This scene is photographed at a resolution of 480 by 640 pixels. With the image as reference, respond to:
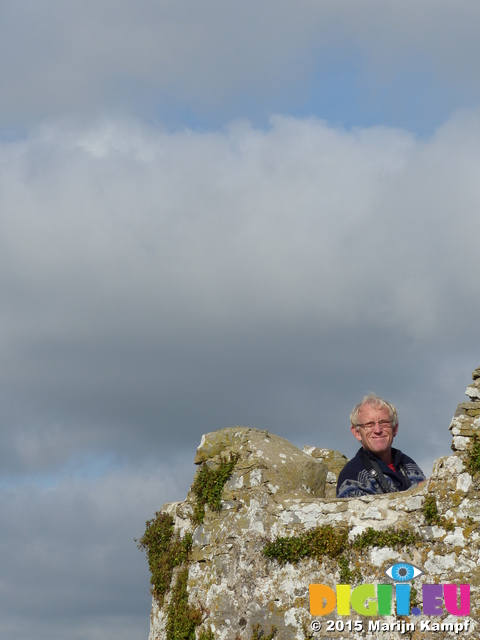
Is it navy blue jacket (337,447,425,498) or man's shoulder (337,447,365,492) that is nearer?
navy blue jacket (337,447,425,498)

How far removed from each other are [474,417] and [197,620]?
475cm

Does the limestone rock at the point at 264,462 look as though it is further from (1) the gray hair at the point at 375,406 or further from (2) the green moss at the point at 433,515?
(2) the green moss at the point at 433,515

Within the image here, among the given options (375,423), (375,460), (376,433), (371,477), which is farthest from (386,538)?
(375,423)

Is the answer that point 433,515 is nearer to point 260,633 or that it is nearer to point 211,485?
point 260,633

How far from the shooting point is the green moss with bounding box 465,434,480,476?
11.7m

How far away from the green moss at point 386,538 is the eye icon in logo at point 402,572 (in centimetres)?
25

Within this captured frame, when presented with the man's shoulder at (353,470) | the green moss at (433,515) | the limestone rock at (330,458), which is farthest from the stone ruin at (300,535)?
the limestone rock at (330,458)

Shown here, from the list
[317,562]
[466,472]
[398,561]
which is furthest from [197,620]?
[466,472]

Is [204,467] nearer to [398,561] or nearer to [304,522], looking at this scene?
[304,522]

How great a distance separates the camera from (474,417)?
39.5 feet

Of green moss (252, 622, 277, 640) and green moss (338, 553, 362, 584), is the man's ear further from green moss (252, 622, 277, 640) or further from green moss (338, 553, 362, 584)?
green moss (252, 622, 277, 640)

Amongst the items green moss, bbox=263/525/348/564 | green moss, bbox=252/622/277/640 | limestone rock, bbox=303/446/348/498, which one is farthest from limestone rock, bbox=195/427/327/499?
limestone rock, bbox=303/446/348/498

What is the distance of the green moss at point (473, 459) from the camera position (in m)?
11.7

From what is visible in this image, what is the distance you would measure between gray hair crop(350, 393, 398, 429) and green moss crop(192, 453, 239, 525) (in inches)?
71.2
